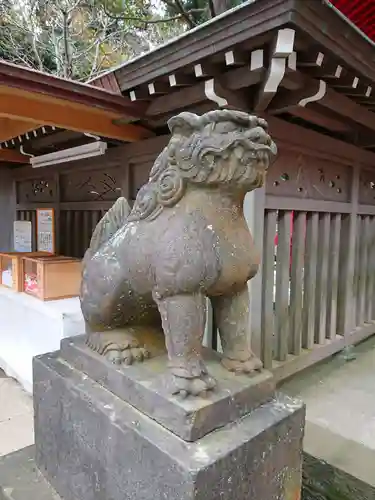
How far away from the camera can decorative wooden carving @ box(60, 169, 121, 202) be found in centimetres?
321

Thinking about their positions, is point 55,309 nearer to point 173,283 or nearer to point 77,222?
point 77,222

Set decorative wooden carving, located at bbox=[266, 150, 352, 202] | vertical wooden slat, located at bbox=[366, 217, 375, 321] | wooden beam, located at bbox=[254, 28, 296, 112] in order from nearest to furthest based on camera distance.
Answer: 1. wooden beam, located at bbox=[254, 28, 296, 112]
2. decorative wooden carving, located at bbox=[266, 150, 352, 202]
3. vertical wooden slat, located at bbox=[366, 217, 375, 321]

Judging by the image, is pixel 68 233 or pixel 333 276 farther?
pixel 68 233

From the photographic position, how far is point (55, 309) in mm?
2479

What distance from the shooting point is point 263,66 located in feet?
5.54

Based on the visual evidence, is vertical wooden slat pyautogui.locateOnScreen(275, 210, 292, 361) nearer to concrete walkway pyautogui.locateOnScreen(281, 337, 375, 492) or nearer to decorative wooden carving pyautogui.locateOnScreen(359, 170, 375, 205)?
concrete walkway pyautogui.locateOnScreen(281, 337, 375, 492)

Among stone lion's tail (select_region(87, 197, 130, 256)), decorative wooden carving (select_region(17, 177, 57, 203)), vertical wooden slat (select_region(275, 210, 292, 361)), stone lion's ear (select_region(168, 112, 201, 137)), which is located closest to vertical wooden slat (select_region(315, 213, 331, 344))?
vertical wooden slat (select_region(275, 210, 292, 361))

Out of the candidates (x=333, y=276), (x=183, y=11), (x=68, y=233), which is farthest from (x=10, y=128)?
(x=183, y=11)

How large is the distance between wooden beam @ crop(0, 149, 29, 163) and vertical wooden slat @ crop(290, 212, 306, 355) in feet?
10.1

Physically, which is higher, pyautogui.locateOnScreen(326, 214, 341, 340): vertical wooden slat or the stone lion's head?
the stone lion's head

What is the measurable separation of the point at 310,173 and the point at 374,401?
1.73 metres

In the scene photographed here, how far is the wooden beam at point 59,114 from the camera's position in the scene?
2.09 m

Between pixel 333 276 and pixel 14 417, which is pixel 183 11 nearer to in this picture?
pixel 333 276

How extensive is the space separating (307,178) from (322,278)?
91 cm
